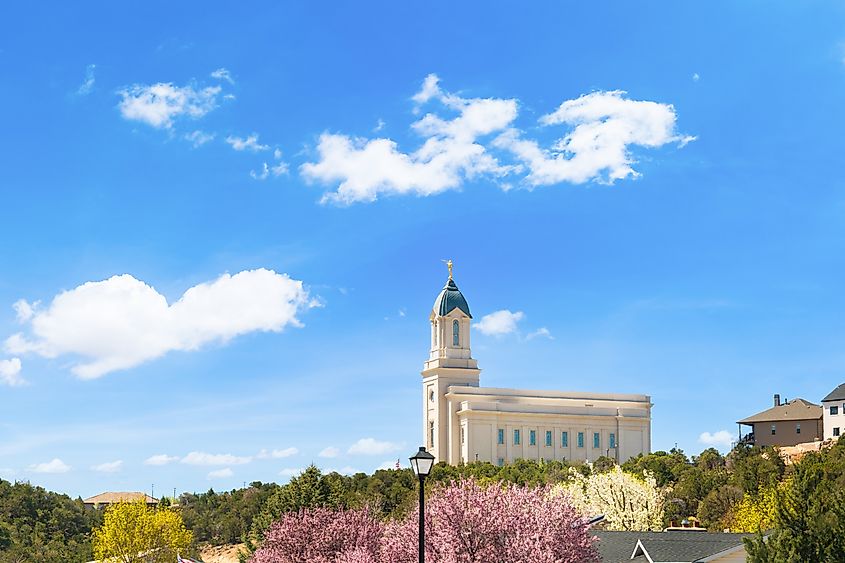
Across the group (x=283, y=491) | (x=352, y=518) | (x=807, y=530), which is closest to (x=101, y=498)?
(x=283, y=491)

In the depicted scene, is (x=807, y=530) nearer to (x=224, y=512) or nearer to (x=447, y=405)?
(x=224, y=512)

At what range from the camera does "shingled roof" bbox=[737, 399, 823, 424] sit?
11225 centimetres

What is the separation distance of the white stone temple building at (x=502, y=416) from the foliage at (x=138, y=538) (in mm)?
46960

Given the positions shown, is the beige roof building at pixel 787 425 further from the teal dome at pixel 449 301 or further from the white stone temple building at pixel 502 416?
the teal dome at pixel 449 301

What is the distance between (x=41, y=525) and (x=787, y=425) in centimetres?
6463

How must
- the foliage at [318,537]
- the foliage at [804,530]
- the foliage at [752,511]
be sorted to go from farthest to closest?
1. the foliage at [752,511]
2. the foliage at [318,537]
3. the foliage at [804,530]

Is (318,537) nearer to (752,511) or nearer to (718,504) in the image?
(752,511)

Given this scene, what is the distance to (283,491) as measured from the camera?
67.3 meters

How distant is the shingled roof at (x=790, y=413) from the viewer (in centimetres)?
11225

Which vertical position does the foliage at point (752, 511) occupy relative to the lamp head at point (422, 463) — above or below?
below

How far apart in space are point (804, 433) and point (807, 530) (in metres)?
84.4

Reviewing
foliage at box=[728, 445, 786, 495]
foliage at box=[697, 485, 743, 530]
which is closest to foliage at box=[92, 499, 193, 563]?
foliage at box=[697, 485, 743, 530]

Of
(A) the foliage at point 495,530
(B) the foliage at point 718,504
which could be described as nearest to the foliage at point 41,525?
(B) the foliage at point 718,504

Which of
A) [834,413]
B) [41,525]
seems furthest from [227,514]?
[834,413]
